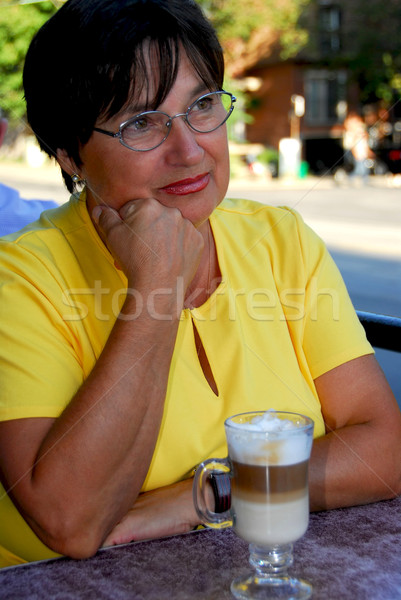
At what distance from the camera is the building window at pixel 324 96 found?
30.7m

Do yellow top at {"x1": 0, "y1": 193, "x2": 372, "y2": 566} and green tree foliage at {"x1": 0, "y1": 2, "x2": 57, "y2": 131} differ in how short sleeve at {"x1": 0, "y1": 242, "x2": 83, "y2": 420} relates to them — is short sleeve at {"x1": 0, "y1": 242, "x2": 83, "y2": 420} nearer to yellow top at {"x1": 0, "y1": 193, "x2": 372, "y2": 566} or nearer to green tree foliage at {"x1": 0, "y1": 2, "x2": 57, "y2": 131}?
yellow top at {"x1": 0, "y1": 193, "x2": 372, "y2": 566}

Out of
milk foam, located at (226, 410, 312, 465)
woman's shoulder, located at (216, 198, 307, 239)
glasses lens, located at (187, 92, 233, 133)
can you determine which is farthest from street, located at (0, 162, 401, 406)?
milk foam, located at (226, 410, 312, 465)

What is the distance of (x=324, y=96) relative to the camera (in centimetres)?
3088

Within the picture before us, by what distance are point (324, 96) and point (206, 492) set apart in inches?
1244

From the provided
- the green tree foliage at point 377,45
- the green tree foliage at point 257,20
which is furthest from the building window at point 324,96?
the green tree foliage at point 257,20

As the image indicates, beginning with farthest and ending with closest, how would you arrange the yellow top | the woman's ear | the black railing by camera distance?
the black railing, the woman's ear, the yellow top

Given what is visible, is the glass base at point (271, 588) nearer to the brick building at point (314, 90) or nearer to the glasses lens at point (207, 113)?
the glasses lens at point (207, 113)

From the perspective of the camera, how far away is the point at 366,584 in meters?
1.03

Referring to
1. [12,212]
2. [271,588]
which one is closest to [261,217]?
[271,588]

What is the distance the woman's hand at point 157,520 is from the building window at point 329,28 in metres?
30.3

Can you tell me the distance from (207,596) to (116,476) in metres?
0.34

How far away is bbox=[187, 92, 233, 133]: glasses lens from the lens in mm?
1583

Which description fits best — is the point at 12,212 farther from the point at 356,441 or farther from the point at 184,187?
the point at 356,441

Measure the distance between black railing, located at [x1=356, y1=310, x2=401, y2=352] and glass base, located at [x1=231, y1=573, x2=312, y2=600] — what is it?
984 mm
